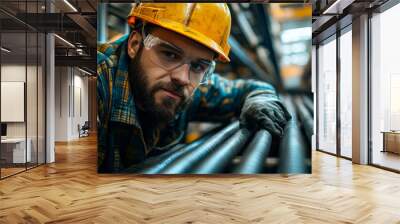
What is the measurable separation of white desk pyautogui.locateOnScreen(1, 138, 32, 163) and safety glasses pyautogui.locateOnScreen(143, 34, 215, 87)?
2903 mm

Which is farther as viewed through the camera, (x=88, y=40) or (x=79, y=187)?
(x=88, y=40)

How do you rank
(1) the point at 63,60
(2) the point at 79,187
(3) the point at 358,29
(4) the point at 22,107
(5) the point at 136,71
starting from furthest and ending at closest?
(1) the point at 63,60 < (3) the point at 358,29 < (4) the point at 22,107 < (5) the point at 136,71 < (2) the point at 79,187

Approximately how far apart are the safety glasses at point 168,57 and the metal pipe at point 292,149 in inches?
63.6

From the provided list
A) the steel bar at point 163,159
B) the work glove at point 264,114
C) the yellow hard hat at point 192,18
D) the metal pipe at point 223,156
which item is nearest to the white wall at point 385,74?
the work glove at point 264,114

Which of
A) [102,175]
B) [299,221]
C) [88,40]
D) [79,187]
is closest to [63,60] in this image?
[88,40]

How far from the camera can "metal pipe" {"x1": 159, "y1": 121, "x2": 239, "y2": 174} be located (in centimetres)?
640

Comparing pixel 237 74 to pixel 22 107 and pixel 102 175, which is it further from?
pixel 22 107

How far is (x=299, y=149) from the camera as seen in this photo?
A: 21.3ft

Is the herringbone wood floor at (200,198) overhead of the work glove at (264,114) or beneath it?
beneath

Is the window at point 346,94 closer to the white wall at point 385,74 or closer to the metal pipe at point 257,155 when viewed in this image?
the white wall at point 385,74

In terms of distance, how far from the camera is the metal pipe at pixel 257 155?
641 cm

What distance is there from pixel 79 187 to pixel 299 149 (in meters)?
3.60

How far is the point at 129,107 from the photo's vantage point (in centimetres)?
635

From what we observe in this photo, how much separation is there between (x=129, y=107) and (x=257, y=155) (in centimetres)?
229
